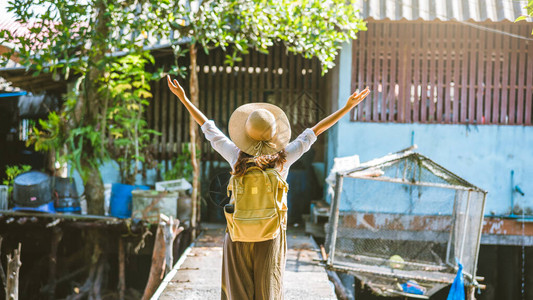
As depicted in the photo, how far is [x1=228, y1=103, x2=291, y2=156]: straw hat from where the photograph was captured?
114 inches

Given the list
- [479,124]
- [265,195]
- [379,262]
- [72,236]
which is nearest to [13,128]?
[72,236]

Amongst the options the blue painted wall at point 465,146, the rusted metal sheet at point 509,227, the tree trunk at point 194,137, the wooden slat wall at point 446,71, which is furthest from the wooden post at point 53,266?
the rusted metal sheet at point 509,227

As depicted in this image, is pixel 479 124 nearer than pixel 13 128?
Yes

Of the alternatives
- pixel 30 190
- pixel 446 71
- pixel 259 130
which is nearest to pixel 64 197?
pixel 30 190

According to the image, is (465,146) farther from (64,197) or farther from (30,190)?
(30,190)

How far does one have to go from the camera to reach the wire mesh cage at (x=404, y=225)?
6.30 metres

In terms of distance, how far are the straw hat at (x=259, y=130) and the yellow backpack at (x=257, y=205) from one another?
14cm

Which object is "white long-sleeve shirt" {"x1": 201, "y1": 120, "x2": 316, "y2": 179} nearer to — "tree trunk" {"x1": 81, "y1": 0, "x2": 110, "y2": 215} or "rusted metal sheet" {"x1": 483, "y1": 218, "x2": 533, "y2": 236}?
"tree trunk" {"x1": 81, "y1": 0, "x2": 110, "y2": 215}

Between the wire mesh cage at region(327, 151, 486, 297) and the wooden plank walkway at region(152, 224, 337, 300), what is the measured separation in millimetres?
421

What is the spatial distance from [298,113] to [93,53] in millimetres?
4681

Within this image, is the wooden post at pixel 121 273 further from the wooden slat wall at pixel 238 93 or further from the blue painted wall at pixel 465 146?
the blue painted wall at pixel 465 146

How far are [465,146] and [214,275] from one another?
547 cm

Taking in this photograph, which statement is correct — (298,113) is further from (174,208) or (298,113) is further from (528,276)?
(528,276)

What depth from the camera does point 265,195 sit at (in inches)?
118
